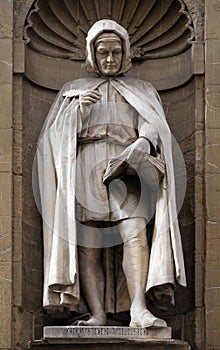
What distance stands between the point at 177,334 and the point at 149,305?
1.36 ft

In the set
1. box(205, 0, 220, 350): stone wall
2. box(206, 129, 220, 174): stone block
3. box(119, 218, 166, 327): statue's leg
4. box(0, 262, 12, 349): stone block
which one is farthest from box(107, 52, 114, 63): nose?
box(0, 262, 12, 349): stone block

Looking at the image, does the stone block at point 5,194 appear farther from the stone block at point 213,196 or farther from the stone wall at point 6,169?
the stone block at point 213,196

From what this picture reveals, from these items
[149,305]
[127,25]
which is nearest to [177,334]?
[149,305]

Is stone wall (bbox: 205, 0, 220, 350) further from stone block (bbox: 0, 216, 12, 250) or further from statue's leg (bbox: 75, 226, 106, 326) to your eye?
stone block (bbox: 0, 216, 12, 250)

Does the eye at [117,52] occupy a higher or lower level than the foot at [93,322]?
higher

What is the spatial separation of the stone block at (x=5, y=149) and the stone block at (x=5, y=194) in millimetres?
65

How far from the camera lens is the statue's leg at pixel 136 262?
14438 mm

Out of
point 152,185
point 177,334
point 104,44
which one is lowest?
point 177,334

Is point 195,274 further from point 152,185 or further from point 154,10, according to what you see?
point 154,10

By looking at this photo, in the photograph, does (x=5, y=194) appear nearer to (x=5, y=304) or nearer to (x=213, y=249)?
(x=5, y=304)

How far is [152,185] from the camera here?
1477 centimetres

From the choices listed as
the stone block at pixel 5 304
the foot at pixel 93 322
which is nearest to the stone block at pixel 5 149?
the stone block at pixel 5 304

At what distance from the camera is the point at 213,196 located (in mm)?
14977

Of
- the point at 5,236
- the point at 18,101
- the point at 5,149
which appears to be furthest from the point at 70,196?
the point at 18,101
